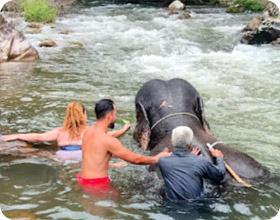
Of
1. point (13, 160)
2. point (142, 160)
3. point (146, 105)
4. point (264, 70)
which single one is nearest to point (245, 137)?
point (146, 105)

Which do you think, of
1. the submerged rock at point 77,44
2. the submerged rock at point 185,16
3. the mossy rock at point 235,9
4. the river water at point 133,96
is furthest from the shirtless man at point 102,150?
the mossy rock at point 235,9

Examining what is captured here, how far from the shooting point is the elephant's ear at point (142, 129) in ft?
22.2

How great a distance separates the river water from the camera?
18.0 ft

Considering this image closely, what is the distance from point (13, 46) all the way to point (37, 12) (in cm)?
711

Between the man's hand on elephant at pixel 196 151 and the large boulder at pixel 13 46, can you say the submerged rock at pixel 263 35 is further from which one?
the man's hand on elephant at pixel 196 151

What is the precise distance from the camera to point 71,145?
7008 mm

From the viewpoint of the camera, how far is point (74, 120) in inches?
273

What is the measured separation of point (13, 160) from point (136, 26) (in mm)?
14817

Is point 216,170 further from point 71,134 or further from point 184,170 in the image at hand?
point 71,134

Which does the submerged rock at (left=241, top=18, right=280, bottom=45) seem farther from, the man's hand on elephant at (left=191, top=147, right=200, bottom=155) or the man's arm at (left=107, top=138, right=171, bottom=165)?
the man's arm at (left=107, top=138, right=171, bottom=165)

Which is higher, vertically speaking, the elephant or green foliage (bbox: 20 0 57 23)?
green foliage (bbox: 20 0 57 23)

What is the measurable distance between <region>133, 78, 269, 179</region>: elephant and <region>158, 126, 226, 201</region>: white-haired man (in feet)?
2.40

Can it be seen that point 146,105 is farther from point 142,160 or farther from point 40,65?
point 40,65

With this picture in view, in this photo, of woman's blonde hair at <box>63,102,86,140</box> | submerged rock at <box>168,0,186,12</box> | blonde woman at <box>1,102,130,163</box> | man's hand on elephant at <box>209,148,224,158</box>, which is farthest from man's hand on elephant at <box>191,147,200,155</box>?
submerged rock at <box>168,0,186,12</box>
